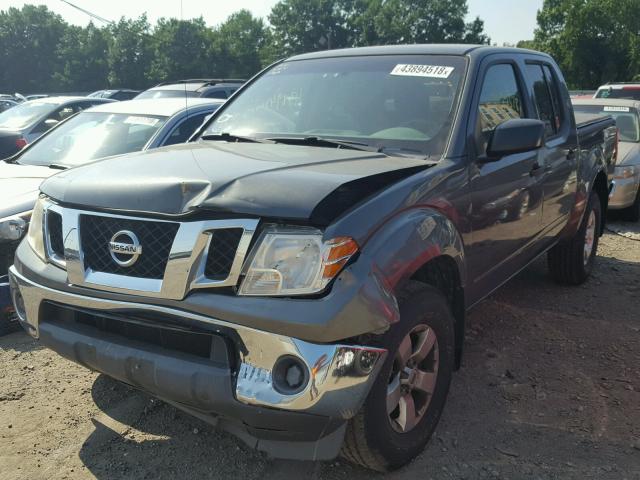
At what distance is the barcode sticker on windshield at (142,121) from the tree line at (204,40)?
49.2 metres

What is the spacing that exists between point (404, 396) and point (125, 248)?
1.30m

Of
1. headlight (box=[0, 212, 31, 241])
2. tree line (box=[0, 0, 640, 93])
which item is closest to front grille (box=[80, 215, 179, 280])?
headlight (box=[0, 212, 31, 241])

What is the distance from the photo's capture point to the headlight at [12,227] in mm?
4133

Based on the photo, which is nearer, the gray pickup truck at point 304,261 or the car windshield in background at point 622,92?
the gray pickup truck at point 304,261

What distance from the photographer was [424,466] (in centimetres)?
283

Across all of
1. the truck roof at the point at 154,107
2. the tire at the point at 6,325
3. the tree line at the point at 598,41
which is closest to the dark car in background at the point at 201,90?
the truck roof at the point at 154,107

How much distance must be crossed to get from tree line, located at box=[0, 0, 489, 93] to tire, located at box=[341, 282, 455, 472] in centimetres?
5280

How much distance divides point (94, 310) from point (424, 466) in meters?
1.56

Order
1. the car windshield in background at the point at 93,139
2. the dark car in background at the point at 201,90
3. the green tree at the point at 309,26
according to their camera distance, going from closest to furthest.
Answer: the car windshield in background at the point at 93,139 → the dark car in background at the point at 201,90 → the green tree at the point at 309,26

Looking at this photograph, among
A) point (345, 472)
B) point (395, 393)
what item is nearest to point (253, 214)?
point (395, 393)

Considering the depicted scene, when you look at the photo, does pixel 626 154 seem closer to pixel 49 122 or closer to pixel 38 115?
pixel 49 122

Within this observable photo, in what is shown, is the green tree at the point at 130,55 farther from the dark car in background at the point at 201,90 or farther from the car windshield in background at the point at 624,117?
the car windshield in background at the point at 624,117

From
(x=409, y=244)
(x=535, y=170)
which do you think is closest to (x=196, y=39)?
(x=535, y=170)

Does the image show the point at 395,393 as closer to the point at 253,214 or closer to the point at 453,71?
the point at 253,214
